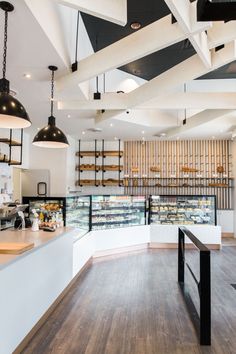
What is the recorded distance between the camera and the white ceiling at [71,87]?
2885 millimetres

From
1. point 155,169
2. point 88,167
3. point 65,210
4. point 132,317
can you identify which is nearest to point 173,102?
point 65,210

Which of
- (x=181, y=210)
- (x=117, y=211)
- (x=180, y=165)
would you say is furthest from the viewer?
(x=180, y=165)

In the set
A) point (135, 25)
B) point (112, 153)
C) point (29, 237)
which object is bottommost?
point (29, 237)

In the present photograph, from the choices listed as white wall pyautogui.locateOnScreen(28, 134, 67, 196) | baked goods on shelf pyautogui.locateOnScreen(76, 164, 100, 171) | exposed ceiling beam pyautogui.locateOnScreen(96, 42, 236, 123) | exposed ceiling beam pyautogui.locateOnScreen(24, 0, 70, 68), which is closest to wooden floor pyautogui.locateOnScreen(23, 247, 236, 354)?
exposed ceiling beam pyautogui.locateOnScreen(96, 42, 236, 123)

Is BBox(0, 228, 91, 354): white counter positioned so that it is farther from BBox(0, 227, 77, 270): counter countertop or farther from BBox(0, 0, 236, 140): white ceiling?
BBox(0, 0, 236, 140): white ceiling

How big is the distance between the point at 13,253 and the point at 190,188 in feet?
24.5

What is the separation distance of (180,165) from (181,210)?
6.95 feet

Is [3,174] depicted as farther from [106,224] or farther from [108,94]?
[108,94]

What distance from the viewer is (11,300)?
7.82ft

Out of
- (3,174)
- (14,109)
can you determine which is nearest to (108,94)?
(14,109)

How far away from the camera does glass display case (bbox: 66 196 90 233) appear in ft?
17.7

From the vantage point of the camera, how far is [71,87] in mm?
4141

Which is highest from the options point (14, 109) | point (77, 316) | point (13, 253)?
point (14, 109)

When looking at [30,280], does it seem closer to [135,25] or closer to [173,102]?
[173,102]
